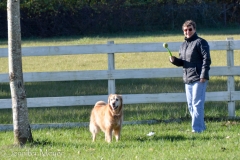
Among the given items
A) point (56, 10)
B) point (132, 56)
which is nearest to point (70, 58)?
point (132, 56)

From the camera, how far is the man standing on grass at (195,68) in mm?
8586

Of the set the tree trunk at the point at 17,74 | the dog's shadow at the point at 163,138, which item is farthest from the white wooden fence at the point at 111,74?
the tree trunk at the point at 17,74

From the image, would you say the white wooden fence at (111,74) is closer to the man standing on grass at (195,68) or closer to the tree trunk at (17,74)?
the man standing on grass at (195,68)

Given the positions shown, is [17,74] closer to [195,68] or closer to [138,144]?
[138,144]

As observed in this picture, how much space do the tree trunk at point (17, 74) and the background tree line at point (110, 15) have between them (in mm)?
32376

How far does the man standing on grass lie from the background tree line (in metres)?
31.8

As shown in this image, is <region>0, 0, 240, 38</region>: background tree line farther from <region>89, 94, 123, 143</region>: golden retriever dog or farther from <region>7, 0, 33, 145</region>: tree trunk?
<region>7, 0, 33, 145</region>: tree trunk

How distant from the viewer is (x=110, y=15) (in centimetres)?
4162

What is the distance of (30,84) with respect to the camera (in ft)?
48.9

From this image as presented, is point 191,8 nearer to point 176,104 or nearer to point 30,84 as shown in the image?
point 30,84

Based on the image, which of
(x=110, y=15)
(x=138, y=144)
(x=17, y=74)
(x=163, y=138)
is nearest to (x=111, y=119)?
(x=138, y=144)

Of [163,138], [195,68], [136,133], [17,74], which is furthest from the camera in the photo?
[136,133]

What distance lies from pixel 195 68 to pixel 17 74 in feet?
9.16

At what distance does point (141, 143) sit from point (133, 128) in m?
1.45
